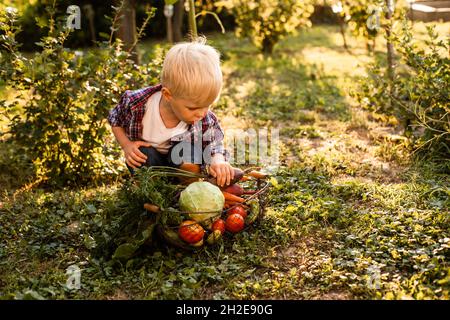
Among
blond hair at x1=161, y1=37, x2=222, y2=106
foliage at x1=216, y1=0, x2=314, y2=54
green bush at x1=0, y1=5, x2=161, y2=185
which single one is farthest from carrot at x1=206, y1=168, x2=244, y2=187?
foliage at x1=216, y1=0, x2=314, y2=54

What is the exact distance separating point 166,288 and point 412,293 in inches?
43.0

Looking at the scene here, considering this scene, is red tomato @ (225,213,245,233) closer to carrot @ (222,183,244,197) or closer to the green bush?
carrot @ (222,183,244,197)

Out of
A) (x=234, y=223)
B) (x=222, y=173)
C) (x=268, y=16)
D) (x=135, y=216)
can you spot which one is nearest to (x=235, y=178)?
(x=222, y=173)

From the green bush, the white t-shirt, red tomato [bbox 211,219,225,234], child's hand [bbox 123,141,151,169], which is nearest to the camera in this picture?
red tomato [bbox 211,219,225,234]

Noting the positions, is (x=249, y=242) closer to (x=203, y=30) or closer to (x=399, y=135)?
(x=399, y=135)

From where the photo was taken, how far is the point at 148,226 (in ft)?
8.90

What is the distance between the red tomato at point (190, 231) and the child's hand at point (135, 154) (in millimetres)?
525

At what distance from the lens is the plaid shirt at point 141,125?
3.17 metres

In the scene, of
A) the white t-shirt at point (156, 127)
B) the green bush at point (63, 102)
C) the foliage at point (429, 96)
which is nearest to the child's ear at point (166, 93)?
the white t-shirt at point (156, 127)

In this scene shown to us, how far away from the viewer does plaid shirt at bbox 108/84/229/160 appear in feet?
10.4

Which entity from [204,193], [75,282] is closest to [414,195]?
[204,193]

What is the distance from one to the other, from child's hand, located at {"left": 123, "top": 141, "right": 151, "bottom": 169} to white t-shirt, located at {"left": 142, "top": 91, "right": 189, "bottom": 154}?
8 centimetres

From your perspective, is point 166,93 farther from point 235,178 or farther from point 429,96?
point 429,96

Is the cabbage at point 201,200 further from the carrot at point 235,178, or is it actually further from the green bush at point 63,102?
the green bush at point 63,102
